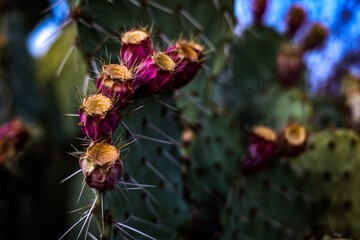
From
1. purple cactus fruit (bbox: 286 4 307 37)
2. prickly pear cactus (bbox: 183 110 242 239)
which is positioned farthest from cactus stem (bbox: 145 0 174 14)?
purple cactus fruit (bbox: 286 4 307 37)

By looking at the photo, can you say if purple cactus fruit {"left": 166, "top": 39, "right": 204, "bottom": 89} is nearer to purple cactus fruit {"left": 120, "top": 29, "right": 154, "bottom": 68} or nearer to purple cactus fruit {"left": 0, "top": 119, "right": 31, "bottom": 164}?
purple cactus fruit {"left": 120, "top": 29, "right": 154, "bottom": 68}

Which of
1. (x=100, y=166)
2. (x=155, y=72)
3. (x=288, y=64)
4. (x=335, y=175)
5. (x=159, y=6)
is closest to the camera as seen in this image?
(x=100, y=166)

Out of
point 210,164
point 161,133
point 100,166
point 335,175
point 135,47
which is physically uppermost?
point 135,47

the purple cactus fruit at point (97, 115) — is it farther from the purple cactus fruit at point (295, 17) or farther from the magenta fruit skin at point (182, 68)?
the purple cactus fruit at point (295, 17)

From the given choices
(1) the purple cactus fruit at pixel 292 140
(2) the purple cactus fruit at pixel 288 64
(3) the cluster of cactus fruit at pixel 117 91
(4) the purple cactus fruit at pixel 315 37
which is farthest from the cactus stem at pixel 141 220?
(4) the purple cactus fruit at pixel 315 37

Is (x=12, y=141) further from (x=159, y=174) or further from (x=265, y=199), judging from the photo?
(x=265, y=199)

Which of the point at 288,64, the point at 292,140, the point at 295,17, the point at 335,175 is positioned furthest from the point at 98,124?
the point at 295,17
